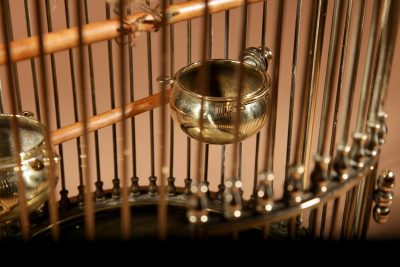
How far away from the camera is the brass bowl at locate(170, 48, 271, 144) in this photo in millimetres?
1108

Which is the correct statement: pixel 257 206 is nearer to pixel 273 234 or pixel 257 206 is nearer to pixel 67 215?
pixel 273 234

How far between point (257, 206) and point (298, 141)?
103mm

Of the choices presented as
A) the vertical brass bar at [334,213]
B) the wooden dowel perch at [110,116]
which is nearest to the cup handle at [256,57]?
the wooden dowel perch at [110,116]

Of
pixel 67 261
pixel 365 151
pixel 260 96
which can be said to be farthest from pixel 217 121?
pixel 67 261

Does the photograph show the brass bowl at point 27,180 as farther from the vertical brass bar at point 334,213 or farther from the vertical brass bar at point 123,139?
the vertical brass bar at point 334,213

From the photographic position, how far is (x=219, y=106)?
1108 mm

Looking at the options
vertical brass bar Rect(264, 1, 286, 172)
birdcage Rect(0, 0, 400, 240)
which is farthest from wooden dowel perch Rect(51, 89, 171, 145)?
vertical brass bar Rect(264, 1, 286, 172)

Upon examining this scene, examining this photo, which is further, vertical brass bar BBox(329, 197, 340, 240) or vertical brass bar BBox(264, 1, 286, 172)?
vertical brass bar BBox(329, 197, 340, 240)

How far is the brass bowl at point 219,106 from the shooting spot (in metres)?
1.11

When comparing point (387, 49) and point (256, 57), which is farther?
point (256, 57)

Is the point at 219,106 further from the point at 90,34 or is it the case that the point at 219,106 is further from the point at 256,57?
the point at 90,34

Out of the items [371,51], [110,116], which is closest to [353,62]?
[371,51]

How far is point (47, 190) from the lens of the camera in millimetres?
1011

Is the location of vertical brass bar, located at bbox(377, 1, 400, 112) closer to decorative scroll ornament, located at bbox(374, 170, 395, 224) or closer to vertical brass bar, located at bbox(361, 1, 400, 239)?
vertical brass bar, located at bbox(361, 1, 400, 239)
